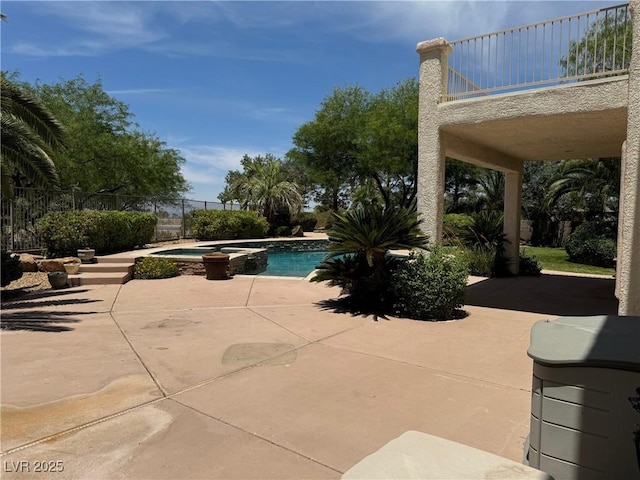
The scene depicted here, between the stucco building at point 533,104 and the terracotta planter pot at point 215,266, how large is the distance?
6105mm

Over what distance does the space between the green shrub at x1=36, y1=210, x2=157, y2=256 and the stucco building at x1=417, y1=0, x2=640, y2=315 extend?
1041 cm

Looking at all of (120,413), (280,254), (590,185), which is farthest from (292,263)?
(590,185)

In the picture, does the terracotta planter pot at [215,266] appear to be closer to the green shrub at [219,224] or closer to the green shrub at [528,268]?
the green shrub at [528,268]

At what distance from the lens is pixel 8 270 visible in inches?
361

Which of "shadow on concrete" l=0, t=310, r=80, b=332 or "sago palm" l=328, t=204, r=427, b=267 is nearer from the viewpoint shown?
"shadow on concrete" l=0, t=310, r=80, b=332

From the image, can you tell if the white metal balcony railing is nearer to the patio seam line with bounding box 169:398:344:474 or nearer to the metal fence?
the patio seam line with bounding box 169:398:344:474

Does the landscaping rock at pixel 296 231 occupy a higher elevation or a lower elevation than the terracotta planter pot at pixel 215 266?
higher

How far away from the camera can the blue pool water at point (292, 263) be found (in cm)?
1518

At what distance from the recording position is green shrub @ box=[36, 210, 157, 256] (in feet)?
41.3

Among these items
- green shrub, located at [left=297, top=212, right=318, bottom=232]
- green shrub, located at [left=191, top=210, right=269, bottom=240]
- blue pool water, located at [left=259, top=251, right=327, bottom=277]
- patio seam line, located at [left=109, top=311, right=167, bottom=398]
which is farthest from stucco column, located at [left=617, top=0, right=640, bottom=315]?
green shrub, located at [left=297, top=212, right=318, bottom=232]

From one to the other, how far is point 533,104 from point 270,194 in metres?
23.9

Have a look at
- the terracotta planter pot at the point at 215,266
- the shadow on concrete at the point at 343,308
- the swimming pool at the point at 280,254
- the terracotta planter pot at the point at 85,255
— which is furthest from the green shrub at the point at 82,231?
the shadow on concrete at the point at 343,308

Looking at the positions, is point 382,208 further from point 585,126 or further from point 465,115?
point 585,126

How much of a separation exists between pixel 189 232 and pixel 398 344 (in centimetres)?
2021
